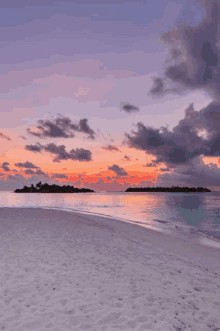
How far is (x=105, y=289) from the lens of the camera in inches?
303

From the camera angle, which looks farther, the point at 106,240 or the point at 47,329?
the point at 106,240

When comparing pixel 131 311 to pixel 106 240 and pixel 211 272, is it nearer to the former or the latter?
pixel 211 272

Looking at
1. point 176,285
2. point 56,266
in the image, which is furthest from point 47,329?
point 176,285

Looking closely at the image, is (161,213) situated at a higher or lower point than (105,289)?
lower

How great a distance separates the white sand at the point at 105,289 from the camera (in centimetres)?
593

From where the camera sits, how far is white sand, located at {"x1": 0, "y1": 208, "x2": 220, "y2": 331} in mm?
5926

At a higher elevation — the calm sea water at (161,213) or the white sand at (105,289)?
the white sand at (105,289)

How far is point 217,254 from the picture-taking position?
47.2 ft

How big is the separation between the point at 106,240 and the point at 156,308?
9680mm

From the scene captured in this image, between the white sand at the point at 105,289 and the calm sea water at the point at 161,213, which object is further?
the calm sea water at the point at 161,213

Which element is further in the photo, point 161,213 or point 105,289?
point 161,213

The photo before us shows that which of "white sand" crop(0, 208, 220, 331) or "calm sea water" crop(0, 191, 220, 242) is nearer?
"white sand" crop(0, 208, 220, 331)

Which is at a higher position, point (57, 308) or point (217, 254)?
point (57, 308)

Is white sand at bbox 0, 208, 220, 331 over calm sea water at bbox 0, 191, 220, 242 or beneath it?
over
